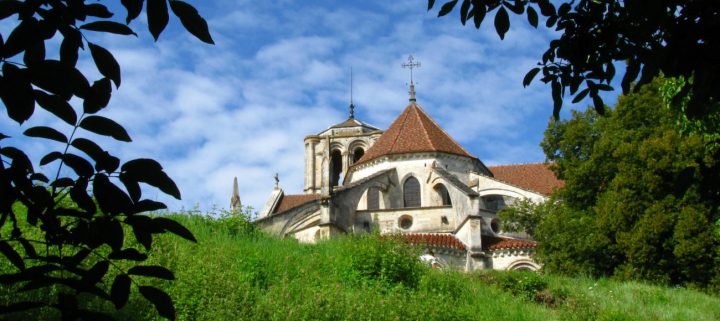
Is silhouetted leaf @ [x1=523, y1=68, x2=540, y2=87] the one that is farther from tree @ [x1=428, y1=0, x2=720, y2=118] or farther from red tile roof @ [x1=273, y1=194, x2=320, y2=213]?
red tile roof @ [x1=273, y1=194, x2=320, y2=213]

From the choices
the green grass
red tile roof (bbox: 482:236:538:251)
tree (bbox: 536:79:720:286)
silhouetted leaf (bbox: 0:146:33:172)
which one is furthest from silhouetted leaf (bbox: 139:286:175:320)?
red tile roof (bbox: 482:236:538:251)

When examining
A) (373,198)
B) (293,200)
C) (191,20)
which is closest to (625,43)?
(191,20)

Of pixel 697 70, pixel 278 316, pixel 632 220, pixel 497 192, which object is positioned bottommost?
pixel 278 316

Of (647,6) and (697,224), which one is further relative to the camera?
(697,224)

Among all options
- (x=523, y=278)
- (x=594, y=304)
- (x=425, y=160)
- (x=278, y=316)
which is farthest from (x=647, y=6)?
(x=425, y=160)

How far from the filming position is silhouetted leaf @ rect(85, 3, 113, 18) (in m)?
2.74

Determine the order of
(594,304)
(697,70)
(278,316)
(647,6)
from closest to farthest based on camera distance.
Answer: (647,6) < (697,70) < (278,316) < (594,304)

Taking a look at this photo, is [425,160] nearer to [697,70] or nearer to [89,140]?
[697,70]

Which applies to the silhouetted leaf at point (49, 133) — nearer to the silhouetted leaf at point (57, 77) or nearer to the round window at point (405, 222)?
the silhouetted leaf at point (57, 77)

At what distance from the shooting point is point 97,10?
9.04 ft

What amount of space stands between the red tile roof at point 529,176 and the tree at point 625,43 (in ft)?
88.0

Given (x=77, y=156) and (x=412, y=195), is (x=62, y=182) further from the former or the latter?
(x=412, y=195)

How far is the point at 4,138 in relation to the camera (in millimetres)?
2748

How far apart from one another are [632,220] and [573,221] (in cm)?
167
